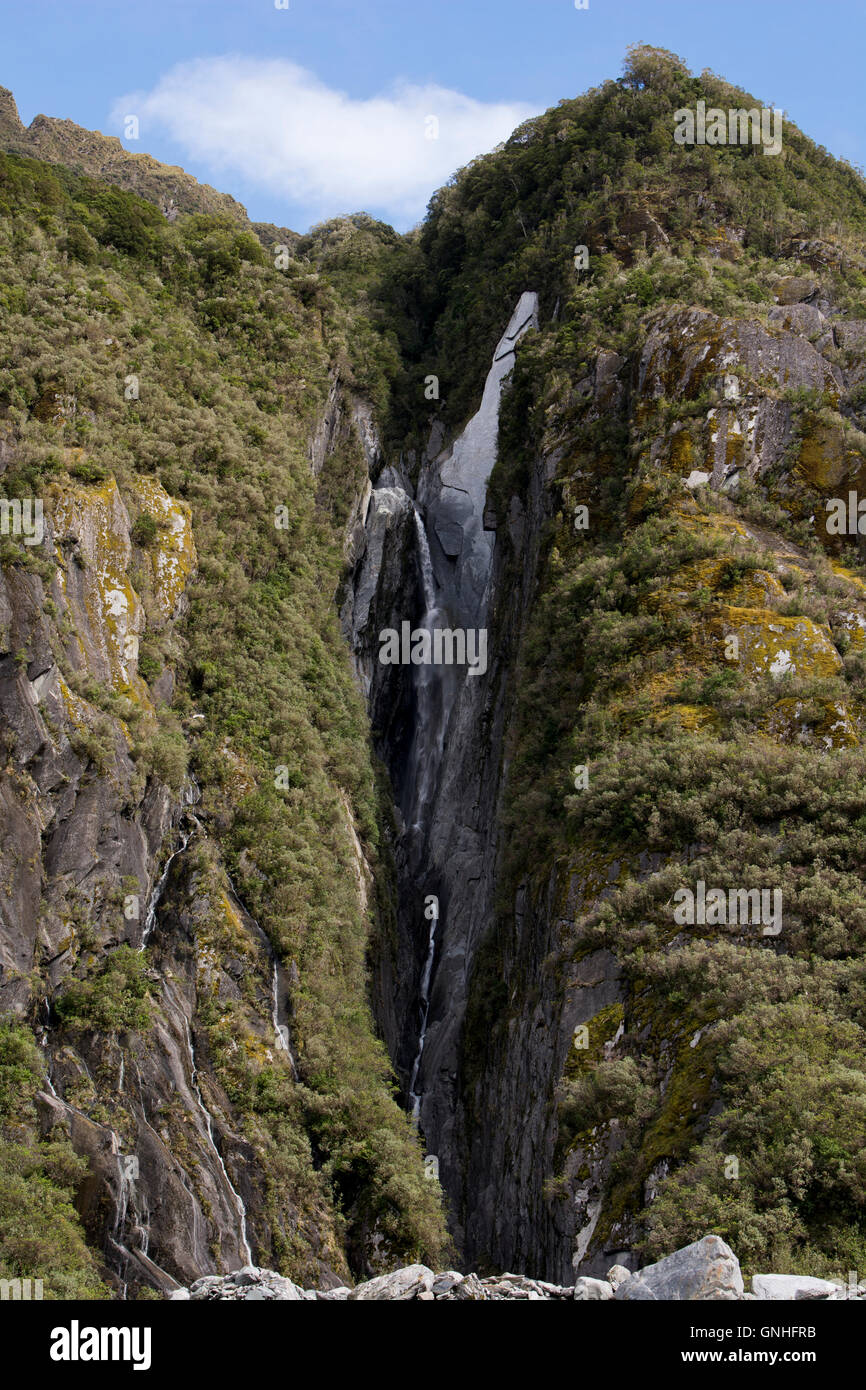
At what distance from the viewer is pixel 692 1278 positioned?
450 inches

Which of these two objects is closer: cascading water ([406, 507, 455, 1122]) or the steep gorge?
the steep gorge

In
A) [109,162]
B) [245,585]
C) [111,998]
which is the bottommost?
[111,998]

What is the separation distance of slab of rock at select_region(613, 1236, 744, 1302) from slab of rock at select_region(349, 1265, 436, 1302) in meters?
2.59

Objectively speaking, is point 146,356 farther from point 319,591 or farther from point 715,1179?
point 715,1179

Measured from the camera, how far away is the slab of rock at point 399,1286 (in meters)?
13.3

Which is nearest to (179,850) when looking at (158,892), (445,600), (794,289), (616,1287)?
(158,892)

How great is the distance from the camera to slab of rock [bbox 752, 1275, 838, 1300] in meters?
11.2

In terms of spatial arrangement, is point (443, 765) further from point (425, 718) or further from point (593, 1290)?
point (593, 1290)

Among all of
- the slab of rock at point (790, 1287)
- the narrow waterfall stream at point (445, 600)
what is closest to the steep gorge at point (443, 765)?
the narrow waterfall stream at point (445, 600)

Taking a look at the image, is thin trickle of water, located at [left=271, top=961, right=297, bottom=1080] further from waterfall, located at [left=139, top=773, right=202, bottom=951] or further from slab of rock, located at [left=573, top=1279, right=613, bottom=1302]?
slab of rock, located at [left=573, top=1279, right=613, bottom=1302]

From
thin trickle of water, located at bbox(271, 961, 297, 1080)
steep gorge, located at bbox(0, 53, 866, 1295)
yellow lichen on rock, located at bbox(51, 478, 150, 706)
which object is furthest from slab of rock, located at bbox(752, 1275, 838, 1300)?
yellow lichen on rock, located at bbox(51, 478, 150, 706)

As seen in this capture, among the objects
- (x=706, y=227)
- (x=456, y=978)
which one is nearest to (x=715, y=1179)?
(x=456, y=978)

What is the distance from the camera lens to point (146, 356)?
3366 centimetres

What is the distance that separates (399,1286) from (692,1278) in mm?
4078
